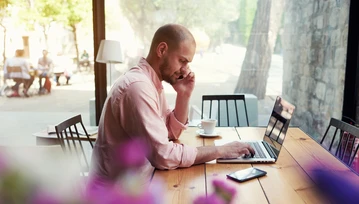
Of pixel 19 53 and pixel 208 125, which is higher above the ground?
pixel 19 53

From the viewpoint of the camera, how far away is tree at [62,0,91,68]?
11.4ft

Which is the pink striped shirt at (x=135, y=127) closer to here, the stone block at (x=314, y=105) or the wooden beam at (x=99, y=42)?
the wooden beam at (x=99, y=42)

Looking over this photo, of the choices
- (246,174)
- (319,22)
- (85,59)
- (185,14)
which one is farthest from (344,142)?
(85,59)

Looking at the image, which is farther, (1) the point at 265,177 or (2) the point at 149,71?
(2) the point at 149,71

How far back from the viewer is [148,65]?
1566 millimetres

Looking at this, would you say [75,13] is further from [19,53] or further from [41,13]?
[19,53]

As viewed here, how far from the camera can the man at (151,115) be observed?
4.35 ft

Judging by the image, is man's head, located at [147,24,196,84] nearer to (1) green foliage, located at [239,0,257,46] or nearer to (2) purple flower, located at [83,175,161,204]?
(2) purple flower, located at [83,175,161,204]

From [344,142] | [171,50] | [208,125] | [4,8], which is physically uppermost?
[4,8]

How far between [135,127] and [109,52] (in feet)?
6.45

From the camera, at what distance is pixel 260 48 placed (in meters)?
3.52

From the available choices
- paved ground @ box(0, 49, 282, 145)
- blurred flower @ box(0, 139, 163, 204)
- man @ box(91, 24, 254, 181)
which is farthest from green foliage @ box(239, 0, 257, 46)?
blurred flower @ box(0, 139, 163, 204)

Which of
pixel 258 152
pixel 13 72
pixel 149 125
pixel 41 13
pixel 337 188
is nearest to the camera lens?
pixel 337 188

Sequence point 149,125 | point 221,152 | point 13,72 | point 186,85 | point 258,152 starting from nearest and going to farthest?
1. point 149,125
2. point 221,152
3. point 258,152
4. point 186,85
5. point 13,72
